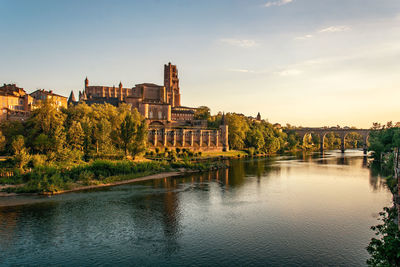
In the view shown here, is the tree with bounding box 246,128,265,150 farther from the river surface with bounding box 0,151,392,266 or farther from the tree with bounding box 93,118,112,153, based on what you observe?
the river surface with bounding box 0,151,392,266

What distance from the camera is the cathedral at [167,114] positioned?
3386 inches

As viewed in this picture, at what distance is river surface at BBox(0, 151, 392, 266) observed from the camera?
57.1ft

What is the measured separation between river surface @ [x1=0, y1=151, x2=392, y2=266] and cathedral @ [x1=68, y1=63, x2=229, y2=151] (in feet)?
161

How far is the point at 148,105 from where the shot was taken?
10294 cm

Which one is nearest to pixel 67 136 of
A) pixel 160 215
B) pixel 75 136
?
pixel 75 136

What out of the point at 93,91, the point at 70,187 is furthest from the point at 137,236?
the point at 93,91

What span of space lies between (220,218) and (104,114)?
40.0 m

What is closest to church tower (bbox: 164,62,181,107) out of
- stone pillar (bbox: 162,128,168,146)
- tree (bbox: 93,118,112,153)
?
stone pillar (bbox: 162,128,168,146)

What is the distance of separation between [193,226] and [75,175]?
71.0 ft

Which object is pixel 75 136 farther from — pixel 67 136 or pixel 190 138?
pixel 190 138

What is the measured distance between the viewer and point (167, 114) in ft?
344

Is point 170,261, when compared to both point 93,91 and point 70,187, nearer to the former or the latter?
point 70,187

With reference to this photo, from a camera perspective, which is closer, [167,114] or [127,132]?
[127,132]

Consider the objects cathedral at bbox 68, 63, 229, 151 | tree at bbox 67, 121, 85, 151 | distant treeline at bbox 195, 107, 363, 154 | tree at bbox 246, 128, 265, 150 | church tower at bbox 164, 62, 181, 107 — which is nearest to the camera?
tree at bbox 67, 121, 85, 151
